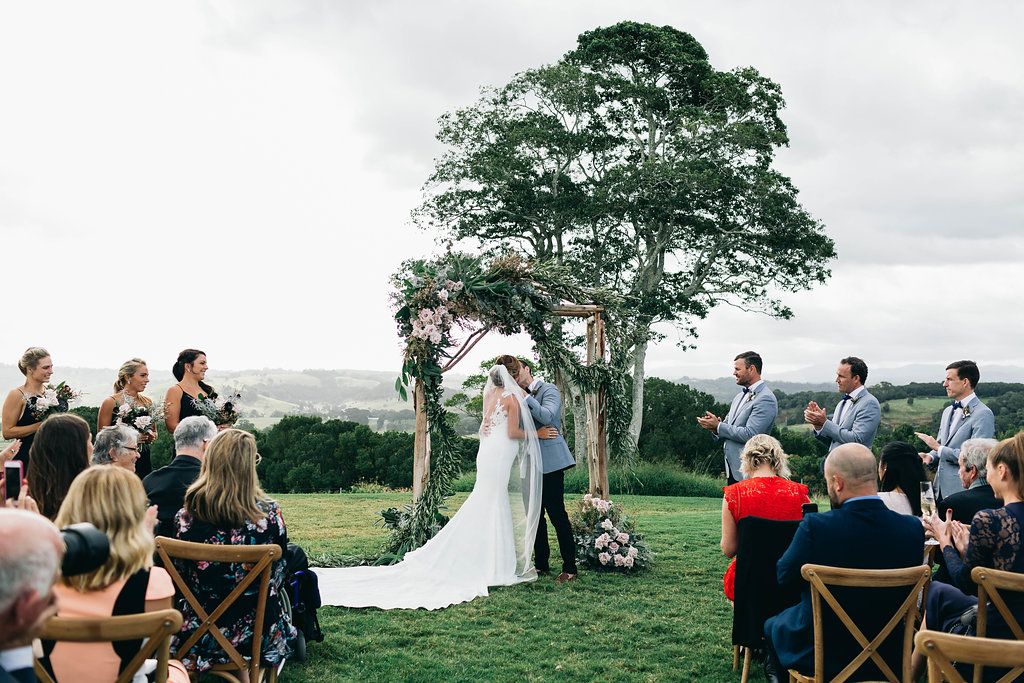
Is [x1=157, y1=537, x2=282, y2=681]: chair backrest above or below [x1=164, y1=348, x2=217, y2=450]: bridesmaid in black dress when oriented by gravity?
below

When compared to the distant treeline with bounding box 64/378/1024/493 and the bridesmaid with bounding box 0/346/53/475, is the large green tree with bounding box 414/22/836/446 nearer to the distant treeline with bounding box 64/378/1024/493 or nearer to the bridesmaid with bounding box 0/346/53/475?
the distant treeline with bounding box 64/378/1024/493

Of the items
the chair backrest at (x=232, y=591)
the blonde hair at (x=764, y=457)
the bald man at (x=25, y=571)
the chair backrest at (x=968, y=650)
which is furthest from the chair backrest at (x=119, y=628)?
the blonde hair at (x=764, y=457)

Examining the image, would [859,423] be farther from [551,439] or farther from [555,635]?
[555,635]

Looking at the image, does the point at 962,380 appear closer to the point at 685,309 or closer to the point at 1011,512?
the point at 1011,512

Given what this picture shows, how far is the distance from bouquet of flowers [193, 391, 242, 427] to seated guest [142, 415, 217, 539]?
6.94 feet

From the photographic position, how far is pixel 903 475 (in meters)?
4.56

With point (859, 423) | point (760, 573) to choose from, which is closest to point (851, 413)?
point (859, 423)

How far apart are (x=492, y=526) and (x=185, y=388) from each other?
3.12 m

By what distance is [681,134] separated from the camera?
22828 mm

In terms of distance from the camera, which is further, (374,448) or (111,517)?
(374,448)

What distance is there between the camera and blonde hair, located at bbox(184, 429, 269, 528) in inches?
145

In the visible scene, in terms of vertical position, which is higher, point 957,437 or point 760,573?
point 957,437

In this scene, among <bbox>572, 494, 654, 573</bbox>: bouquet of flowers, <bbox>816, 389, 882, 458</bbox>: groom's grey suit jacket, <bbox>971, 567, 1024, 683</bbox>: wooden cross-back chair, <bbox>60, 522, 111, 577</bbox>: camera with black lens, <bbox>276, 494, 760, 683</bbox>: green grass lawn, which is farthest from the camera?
<bbox>572, 494, 654, 573</bbox>: bouquet of flowers

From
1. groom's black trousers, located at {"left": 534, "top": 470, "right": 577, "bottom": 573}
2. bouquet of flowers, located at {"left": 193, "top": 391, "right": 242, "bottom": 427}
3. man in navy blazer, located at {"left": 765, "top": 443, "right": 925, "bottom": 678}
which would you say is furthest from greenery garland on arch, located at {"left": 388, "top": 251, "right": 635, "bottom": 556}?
man in navy blazer, located at {"left": 765, "top": 443, "right": 925, "bottom": 678}
